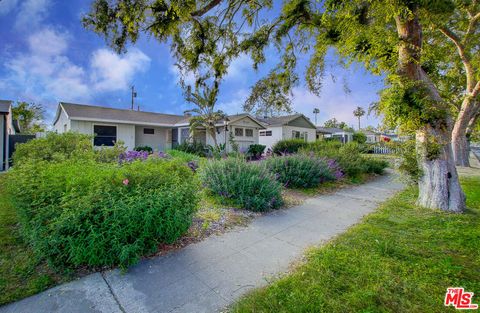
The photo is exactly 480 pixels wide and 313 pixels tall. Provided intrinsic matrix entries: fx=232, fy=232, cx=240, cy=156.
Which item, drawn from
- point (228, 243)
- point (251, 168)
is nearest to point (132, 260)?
point (228, 243)

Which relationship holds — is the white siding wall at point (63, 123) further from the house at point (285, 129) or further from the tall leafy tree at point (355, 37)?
the house at point (285, 129)

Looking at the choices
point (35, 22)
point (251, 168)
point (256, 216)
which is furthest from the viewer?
point (35, 22)

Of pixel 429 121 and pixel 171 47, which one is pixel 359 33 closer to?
pixel 429 121

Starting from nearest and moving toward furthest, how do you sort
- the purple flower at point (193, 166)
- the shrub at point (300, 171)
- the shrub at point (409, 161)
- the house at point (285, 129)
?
1. the shrub at point (409, 161)
2. the shrub at point (300, 171)
3. the purple flower at point (193, 166)
4. the house at point (285, 129)

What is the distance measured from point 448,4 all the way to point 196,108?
14.7m

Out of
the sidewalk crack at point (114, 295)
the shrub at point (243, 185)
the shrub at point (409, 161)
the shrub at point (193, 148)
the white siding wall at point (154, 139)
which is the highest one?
the white siding wall at point (154, 139)

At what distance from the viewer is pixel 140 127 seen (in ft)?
61.3

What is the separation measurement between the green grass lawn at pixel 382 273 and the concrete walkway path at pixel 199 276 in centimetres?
27

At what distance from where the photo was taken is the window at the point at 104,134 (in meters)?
15.7

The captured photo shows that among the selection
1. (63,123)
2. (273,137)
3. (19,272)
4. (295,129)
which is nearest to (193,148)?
(63,123)

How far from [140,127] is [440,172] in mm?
18622

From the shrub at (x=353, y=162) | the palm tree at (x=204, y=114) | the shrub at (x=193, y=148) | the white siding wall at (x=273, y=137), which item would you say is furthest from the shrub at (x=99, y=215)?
the white siding wall at (x=273, y=137)

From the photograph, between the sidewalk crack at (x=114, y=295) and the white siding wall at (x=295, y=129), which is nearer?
the sidewalk crack at (x=114, y=295)

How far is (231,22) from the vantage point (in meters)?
6.58
